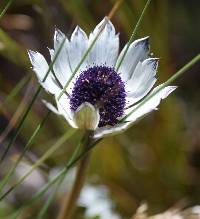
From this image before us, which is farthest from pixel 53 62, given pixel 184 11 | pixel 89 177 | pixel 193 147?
pixel 184 11

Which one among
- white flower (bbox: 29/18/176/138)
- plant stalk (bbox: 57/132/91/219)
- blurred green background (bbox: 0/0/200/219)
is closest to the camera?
white flower (bbox: 29/18/176/138)

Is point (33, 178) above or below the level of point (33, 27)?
below

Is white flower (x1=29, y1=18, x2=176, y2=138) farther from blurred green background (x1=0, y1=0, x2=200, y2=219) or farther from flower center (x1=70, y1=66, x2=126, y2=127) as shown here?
blurred green background (x1=0, y1=0, x2=200, y2=219)

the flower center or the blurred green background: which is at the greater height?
the flower center

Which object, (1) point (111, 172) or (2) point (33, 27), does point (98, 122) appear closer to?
(1) point (111, 172)

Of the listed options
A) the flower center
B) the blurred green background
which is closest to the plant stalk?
the flower center

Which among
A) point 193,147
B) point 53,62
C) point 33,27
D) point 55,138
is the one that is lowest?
point 193,147

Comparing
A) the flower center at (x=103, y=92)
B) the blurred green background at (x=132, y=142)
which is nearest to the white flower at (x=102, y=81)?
the flower center at (x=103, y=92)

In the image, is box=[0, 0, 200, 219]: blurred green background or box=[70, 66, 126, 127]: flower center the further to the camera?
box=[0, 0, 200, 219]: blurred green background

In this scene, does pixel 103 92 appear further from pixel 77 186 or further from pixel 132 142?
pixel 132 142

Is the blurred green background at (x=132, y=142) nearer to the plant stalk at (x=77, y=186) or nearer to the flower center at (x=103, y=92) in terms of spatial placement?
the plant stalk at (x=77, y=186)
